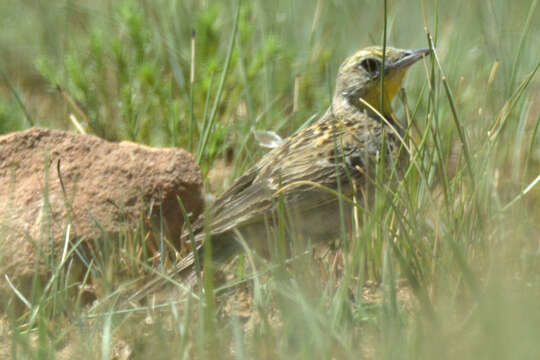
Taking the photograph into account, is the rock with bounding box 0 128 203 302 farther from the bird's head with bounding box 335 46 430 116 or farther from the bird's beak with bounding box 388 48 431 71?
the bird's beak with bounding box 388 48 431 71

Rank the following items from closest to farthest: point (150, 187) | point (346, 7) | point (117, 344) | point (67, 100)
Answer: point (117, 344) → point (150, 187) → point (67, 100) → point (346, 7)

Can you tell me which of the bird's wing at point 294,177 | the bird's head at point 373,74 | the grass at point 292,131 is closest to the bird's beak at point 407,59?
the bird's head at point 373,74

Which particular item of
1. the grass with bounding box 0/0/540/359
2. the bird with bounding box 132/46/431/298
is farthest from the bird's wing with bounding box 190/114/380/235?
the grass with bounding box 0/0/540/359

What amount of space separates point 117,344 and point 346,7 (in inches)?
175

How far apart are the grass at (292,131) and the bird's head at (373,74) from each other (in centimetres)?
21

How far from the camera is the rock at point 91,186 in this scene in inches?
160

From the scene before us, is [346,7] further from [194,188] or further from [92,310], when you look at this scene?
[92,310]

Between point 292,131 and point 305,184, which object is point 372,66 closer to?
point 292,131

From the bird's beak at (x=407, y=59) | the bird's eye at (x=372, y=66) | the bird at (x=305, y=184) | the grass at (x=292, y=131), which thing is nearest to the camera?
the grass at (x=292, y=131)

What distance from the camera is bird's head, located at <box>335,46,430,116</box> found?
4.63m

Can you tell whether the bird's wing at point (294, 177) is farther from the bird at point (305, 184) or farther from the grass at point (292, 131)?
the grass at point (292, 131)

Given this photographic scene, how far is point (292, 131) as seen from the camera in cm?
539

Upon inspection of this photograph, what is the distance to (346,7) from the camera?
22.1ft

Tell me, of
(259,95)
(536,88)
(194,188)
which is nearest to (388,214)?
(194,188)
